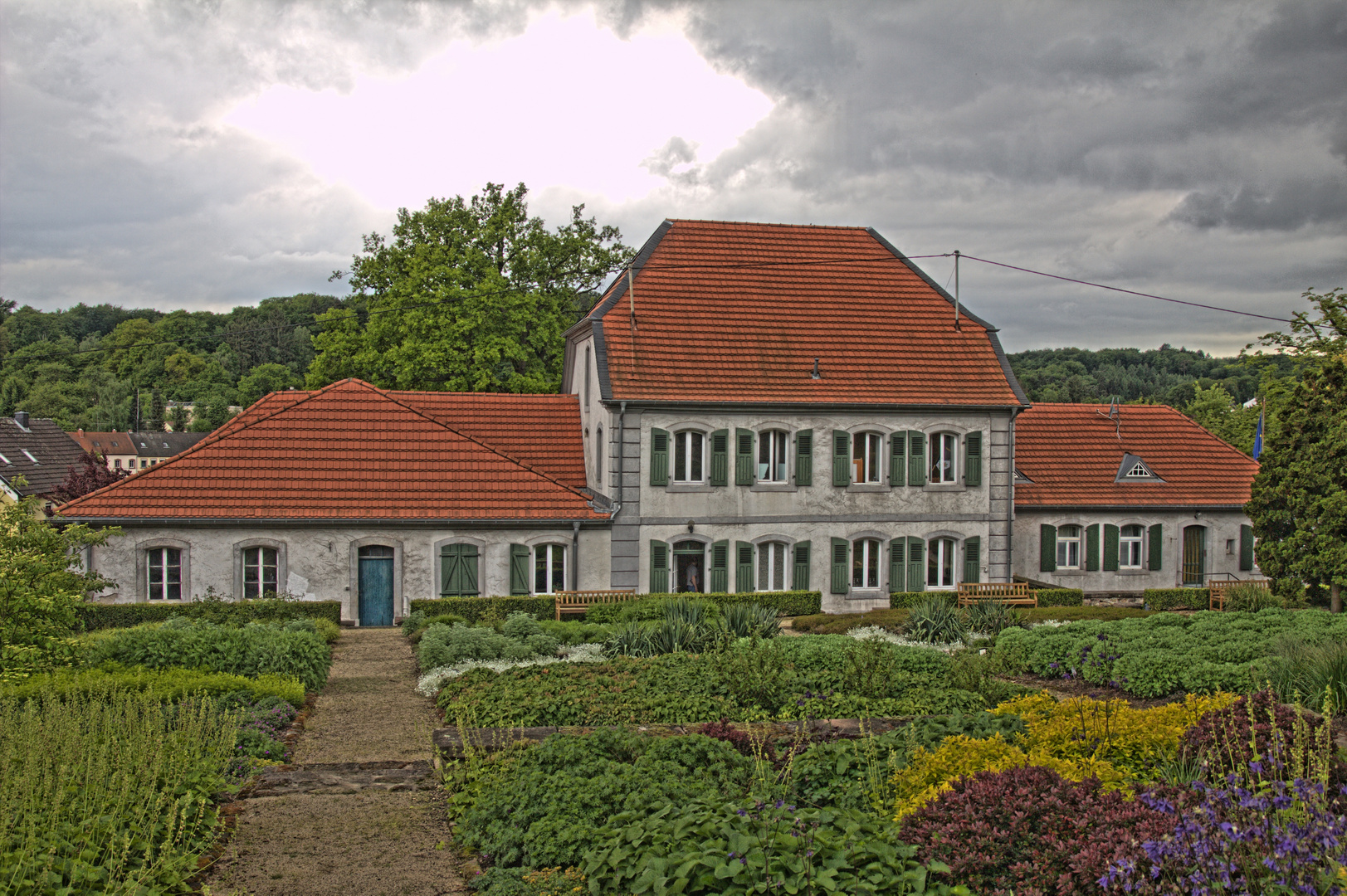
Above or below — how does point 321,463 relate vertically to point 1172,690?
above

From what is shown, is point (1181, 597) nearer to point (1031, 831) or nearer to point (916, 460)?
point (916, 460)

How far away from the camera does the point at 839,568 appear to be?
2834 centimetres

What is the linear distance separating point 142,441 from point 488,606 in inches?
3957

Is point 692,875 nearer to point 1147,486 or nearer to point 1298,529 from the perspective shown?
point 1298,529

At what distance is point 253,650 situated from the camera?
15.3m

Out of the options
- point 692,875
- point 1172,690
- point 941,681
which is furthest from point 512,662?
point 692,875

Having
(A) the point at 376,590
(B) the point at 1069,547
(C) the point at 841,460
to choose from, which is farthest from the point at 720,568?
(B) the point at 1069,547

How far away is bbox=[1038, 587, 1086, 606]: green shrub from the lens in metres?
27.5

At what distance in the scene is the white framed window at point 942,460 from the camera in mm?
29422

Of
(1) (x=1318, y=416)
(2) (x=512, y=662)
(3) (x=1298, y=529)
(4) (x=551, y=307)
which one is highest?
(4) (x=551, y=307)

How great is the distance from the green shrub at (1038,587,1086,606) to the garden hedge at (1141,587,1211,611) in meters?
2.14

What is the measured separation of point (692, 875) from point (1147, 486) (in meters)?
29.6

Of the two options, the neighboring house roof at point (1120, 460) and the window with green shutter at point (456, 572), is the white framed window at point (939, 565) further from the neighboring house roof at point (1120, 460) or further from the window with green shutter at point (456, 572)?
the window with green shutter at point (456, 572)

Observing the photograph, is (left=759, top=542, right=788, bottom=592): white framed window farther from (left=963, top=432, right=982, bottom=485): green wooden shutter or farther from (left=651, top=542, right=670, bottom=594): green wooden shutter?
(left=963, top=432, right=982, bottom=485): green wooden shutter
